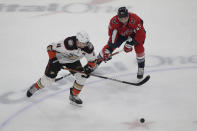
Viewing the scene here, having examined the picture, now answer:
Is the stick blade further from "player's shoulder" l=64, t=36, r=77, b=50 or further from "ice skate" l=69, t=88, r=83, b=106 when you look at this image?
"player's shoulder" l=64, t=36, r=77, b=50

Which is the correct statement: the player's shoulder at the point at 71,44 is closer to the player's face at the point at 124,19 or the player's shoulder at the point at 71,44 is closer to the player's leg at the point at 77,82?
the player's leg at the point at 77,82

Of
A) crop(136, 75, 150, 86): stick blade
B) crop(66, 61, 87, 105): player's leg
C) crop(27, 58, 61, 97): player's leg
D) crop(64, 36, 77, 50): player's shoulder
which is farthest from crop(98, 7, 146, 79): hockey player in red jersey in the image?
crop(27, 58, 61, 97): player's leg

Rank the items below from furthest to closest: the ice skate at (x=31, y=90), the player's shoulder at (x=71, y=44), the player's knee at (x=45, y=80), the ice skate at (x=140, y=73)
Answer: the ice skate at (x=140, y=73)
the ice skate at (x=31, y=90)
the player's knee at (x=45, y=80)
the player's shoulder at (x=71, y=44)

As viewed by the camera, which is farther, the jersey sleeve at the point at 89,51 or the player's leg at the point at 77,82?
the player's leg at the point at 77,82

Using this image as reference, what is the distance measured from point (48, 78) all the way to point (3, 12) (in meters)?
3.40

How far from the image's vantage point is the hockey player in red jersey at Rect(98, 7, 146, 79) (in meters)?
5.03

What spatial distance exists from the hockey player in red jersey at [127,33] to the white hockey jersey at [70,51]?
0.71m

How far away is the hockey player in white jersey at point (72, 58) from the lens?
450cm

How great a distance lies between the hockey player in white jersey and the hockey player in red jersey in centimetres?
67

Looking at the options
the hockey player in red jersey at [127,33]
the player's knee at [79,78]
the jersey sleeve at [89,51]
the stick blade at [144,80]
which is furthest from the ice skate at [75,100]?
the stick blade at [144,80]

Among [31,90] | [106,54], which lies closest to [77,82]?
[31,90]

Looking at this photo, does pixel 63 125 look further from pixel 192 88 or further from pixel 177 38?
pixel 177 38

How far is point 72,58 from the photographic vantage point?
468 centimetres

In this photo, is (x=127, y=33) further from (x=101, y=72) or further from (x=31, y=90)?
(x=31, y=90)
